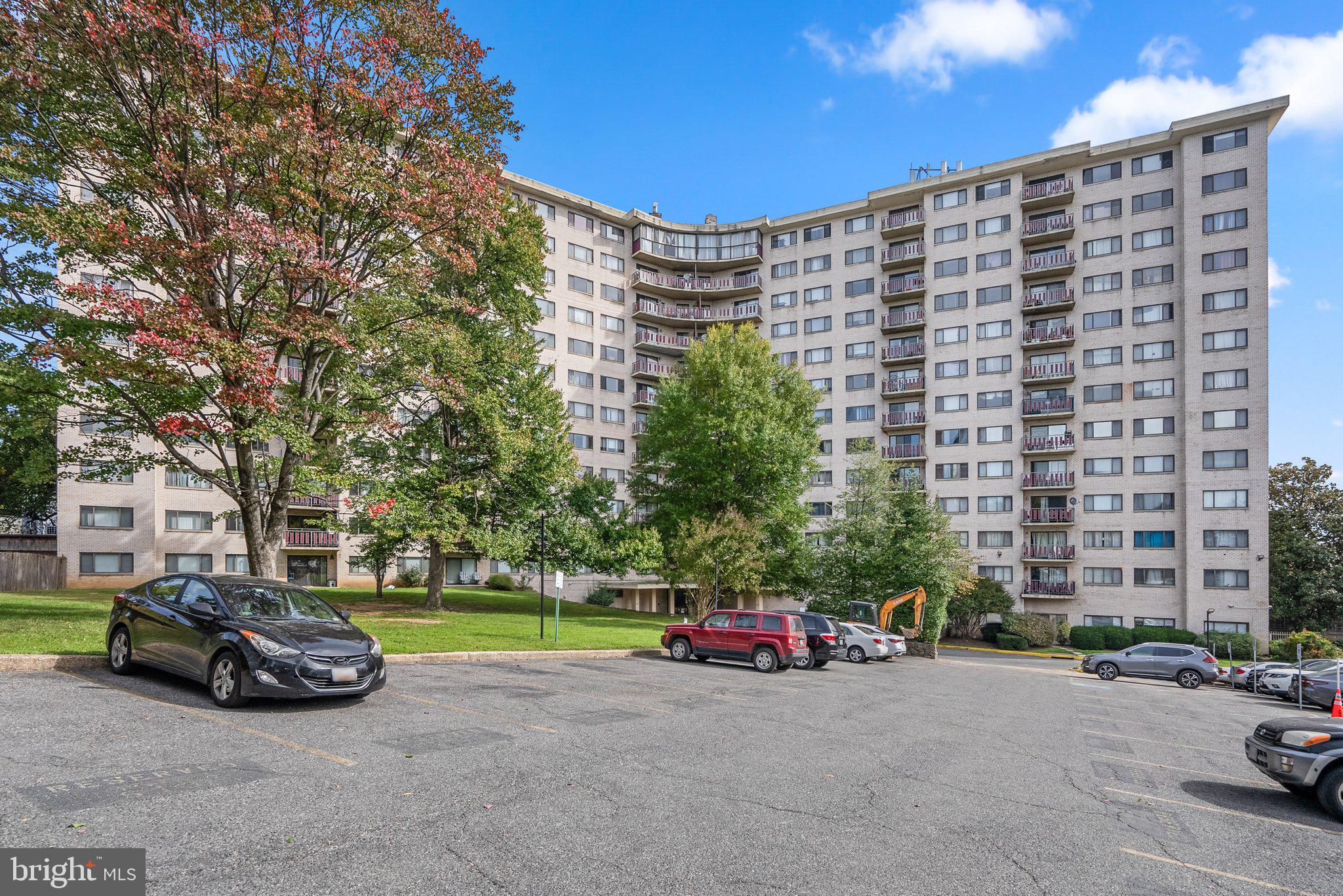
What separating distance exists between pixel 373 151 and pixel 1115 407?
157 feet

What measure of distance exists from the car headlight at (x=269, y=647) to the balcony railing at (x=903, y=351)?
50.5 m

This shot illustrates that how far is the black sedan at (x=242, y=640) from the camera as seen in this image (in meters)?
8.70

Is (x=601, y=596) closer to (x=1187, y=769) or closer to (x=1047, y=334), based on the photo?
(x=1047, y=334)

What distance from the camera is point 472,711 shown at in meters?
9.76

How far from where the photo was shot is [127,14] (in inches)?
535

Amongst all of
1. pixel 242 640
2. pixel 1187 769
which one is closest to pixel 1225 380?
pixel 1187 769

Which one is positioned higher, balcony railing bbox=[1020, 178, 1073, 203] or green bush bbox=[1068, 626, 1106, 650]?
balcony railing bbox=[1020, 178, 1073, 203]

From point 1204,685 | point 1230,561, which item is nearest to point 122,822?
point 1204,685

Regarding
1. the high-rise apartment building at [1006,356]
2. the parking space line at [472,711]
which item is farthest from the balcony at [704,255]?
the parking space line at [472,711]

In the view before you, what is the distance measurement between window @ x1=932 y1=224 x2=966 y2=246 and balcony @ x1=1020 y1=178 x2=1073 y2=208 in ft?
13.8

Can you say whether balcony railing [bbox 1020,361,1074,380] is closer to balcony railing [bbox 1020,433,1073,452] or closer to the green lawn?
balcony railing [bbox 1020,433,1073,452]

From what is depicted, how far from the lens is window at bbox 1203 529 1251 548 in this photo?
42.4 m

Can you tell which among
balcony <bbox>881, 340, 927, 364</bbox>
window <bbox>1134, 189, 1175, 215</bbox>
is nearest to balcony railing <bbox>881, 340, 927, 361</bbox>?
balcony <bbox>881, 340, 927, 364</bbox>

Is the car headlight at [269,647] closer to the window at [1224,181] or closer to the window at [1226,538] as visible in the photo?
the window at [1226,538]
